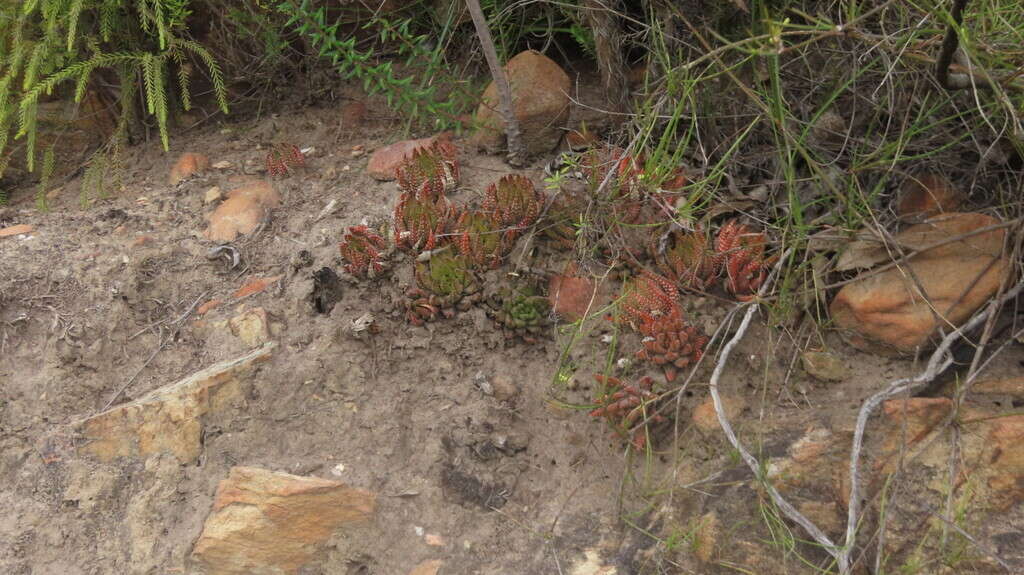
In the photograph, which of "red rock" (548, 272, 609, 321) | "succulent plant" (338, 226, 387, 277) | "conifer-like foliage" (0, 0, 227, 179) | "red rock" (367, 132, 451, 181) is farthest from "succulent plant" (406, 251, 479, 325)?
"conifer-like foliage" (0, 0, 227, 179)

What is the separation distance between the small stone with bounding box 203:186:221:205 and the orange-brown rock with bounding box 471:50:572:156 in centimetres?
167

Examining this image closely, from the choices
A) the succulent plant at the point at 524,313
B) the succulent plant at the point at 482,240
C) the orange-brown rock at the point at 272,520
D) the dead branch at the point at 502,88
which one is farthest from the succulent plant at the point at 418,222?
the orange-brown rock at the point at 272,520

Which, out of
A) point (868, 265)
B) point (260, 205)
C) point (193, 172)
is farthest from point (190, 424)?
point (868, 265)

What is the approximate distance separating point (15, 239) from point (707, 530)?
413 cm

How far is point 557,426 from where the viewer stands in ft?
13.1

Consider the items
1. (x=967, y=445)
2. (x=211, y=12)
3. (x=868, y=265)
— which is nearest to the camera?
(x=967, y=445)

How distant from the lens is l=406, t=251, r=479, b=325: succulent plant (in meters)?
4.20

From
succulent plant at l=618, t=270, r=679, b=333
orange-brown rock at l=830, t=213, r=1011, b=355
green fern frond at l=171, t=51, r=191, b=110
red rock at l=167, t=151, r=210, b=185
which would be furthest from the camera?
red rock at l=167, t=151, r=210, b=185

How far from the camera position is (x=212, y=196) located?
5.01 meters

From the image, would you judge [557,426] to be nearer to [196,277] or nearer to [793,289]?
[793,289]

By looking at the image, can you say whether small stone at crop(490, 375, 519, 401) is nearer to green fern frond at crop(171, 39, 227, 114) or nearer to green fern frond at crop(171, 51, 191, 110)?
green fern frond at crop(171, 39, 227, 114)

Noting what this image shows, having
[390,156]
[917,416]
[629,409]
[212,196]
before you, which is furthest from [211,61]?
[917,416]

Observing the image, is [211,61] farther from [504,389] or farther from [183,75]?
[504,389]

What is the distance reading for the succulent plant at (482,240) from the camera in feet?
14.0
